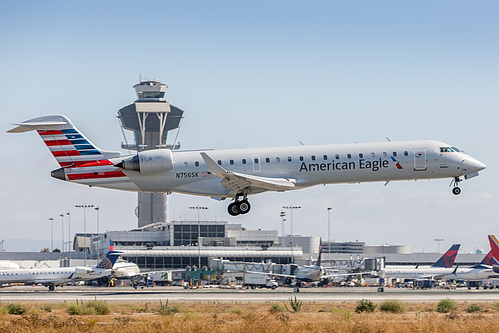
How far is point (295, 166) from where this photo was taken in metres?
47.1

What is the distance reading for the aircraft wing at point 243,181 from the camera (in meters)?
44.8

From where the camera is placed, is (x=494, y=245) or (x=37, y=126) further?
Answer: (x=494, y=245)

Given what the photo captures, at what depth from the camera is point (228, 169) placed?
46.7 meters

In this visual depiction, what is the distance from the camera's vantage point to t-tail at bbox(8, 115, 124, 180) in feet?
155

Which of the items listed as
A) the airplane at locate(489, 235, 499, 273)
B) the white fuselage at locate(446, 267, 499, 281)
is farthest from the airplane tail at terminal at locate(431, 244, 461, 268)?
the white fuselage at locate(446, 267, 499, 281)

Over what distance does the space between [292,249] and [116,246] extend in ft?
126

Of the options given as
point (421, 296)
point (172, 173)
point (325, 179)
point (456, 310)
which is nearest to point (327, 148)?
point (325, 179)

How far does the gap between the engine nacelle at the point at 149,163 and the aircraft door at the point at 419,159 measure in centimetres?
1599

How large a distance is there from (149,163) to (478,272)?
2446 inches

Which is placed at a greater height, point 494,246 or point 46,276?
point 494,246

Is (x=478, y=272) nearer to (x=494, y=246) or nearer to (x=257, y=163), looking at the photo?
(x=494, y=246)

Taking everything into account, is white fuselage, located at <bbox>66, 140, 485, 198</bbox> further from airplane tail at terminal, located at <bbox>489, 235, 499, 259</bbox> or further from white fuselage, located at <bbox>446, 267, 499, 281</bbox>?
airplane tail at terminal, located at <bbox>489, 235, 499, 259</bbox>

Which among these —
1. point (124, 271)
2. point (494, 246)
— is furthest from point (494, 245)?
point (124, 271)

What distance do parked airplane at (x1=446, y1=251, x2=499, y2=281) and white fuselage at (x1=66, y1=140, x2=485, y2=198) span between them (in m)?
52.0
